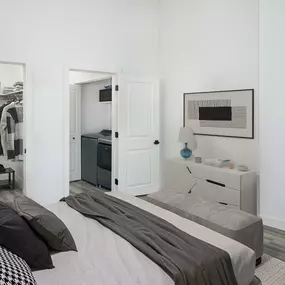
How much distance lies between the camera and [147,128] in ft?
17.2

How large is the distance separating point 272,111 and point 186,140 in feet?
4.58

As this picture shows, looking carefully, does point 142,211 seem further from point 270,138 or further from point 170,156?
point 170,156

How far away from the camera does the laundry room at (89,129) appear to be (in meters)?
5.82

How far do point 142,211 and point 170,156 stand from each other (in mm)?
3078

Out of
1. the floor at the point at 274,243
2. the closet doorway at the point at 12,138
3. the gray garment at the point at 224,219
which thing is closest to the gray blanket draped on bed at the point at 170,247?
the gray garment at the point at 224,219

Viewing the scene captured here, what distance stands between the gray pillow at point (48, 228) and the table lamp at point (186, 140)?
10.4 feet

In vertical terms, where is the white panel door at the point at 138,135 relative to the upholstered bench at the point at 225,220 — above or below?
above

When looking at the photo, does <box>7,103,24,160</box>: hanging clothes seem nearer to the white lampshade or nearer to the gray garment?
the white lampshade

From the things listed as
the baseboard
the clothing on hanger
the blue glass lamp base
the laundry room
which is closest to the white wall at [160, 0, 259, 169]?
the blue glass lamp base

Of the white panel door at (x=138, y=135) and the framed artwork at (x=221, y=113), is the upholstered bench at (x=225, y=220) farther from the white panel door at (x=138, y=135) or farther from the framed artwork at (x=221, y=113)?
the white panel door at (x=138, y=135)

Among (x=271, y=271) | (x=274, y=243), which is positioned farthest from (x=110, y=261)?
(x=274, y=243)

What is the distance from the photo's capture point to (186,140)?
4.78m

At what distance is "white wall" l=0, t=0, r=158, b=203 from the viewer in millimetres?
4160

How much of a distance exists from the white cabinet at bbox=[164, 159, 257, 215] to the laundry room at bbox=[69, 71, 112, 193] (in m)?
1.62
